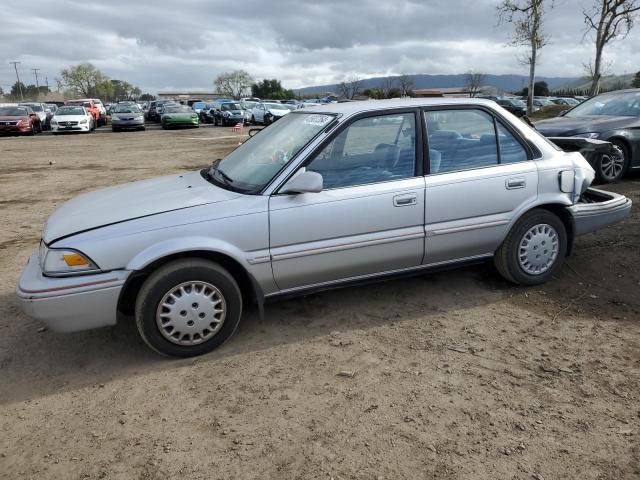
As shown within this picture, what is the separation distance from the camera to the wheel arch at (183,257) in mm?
3219

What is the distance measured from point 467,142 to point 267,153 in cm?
157

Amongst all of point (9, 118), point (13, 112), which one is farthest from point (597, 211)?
point (13, 112)

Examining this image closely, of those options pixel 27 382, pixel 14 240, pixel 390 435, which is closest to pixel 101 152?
pixel 14 240

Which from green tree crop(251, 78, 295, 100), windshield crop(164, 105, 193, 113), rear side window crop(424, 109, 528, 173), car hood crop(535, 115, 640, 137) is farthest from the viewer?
green tree crop(251, 78, 295, 100)

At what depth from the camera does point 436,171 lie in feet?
12.6

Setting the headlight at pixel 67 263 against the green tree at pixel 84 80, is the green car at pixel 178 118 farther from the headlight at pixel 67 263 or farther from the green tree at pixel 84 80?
the green tree at pixel 84 80

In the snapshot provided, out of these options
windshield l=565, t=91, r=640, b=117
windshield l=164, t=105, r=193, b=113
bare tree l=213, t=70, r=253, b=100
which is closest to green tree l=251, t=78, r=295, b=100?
bare tree l=213, t=70, r=253, b=100

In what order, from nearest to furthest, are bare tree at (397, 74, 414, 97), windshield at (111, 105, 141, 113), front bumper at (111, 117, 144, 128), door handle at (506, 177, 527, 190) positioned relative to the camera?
1. door handle at (506, 177, 527, 190)
2. bare tree at (397, 74, 414, 97)
3. front bumper at (111, 117, 144, 128)
4. windshield at (111, 105, 141, 113)

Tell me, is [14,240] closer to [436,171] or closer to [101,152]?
[436,171]

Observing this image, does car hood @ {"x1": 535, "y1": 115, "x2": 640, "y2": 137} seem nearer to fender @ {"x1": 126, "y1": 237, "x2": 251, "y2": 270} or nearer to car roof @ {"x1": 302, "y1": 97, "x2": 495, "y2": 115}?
car roof @ {"x1": 302, "y1": 97, "x2": 495, "y2": 115}

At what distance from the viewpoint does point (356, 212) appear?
3564 millimetres

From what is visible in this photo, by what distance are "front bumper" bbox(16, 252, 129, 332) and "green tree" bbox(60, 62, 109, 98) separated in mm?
110986

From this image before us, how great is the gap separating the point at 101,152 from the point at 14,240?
1120cm

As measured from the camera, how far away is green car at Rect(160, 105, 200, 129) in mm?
28594
